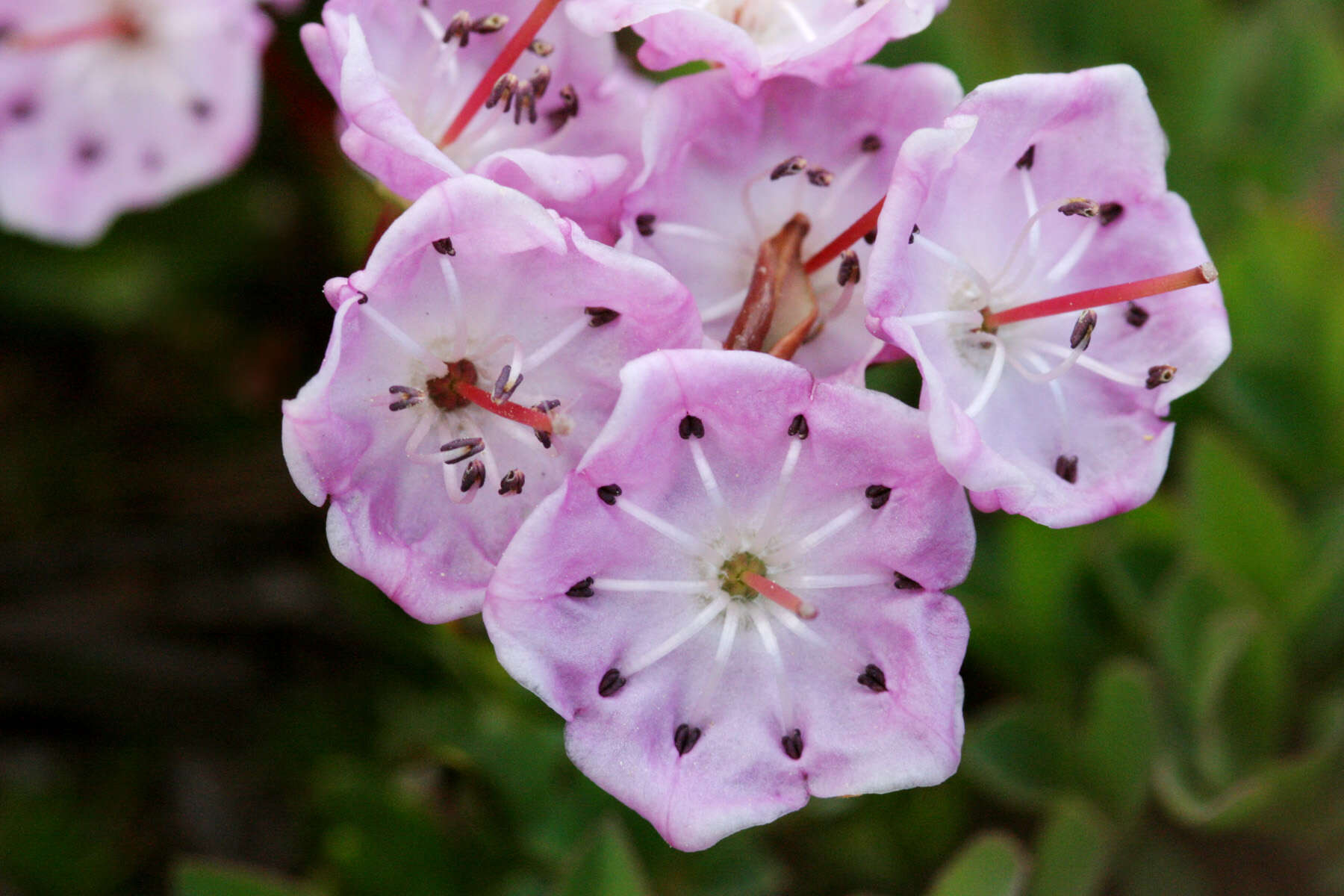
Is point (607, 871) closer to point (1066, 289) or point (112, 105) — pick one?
point (1066, 289)

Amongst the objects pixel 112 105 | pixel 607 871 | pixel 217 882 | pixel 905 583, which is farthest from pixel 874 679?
pixel 112 105

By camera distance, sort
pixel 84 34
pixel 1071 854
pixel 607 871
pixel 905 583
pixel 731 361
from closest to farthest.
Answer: pixel 731 361
pixel 905 583
pixel 607 871
pixel 1071 854
pixel 84 34

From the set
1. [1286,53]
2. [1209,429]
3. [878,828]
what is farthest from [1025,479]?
[1286,53]

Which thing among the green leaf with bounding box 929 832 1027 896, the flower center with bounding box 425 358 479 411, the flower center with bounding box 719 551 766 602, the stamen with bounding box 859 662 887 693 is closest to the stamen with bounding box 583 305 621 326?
the flower center with bounding box 425 358 479 411

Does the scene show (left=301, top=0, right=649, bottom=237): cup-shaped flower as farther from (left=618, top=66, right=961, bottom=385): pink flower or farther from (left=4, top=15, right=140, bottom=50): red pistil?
(left=4, top=15, right=140, bottom=50): red pistil

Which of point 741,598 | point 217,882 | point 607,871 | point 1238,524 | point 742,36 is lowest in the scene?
point 217,882

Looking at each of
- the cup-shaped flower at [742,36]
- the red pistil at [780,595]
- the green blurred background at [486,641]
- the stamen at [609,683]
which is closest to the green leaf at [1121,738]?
the green blurred background at [486,641]

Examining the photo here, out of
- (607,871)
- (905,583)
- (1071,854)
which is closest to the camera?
(905,583)
